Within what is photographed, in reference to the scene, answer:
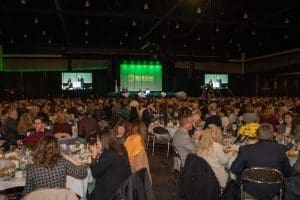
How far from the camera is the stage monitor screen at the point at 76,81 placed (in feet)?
88.3

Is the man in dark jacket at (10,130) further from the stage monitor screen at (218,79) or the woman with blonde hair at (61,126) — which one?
the stage monitor screen at (218,79)

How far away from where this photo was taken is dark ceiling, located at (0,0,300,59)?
636 inches

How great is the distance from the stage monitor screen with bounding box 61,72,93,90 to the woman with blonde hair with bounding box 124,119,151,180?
21.9 meters

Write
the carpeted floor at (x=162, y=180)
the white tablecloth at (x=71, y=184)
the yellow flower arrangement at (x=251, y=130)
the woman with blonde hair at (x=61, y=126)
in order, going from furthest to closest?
the woman with blonde hair at (x=61, y=126)
the carpeted floor at (x=162, y=180)
the yellow flower arrangement at (x=251, y=130)
the white tablecloth at (x=71, y=184)

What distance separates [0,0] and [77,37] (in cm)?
1002

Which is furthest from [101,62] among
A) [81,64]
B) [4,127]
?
[4,127]

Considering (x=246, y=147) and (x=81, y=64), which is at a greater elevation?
(x=81, y=64)

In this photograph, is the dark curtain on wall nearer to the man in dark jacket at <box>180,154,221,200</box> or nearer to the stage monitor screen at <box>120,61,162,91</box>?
the stage monitor screen at <box>120,61,162,91</box>

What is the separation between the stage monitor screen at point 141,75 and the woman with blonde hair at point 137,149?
23.4 metres

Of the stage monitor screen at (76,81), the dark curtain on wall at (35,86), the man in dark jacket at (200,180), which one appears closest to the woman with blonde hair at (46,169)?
the man in dark jacket at (200,180)

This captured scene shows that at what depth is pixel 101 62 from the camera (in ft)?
96.6

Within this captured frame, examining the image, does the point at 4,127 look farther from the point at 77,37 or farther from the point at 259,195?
the point at 77,37

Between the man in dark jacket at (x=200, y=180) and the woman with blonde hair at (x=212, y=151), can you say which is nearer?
the man in dark jacket at (x=200, y=180)

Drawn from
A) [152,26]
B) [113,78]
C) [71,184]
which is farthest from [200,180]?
[113,78]
